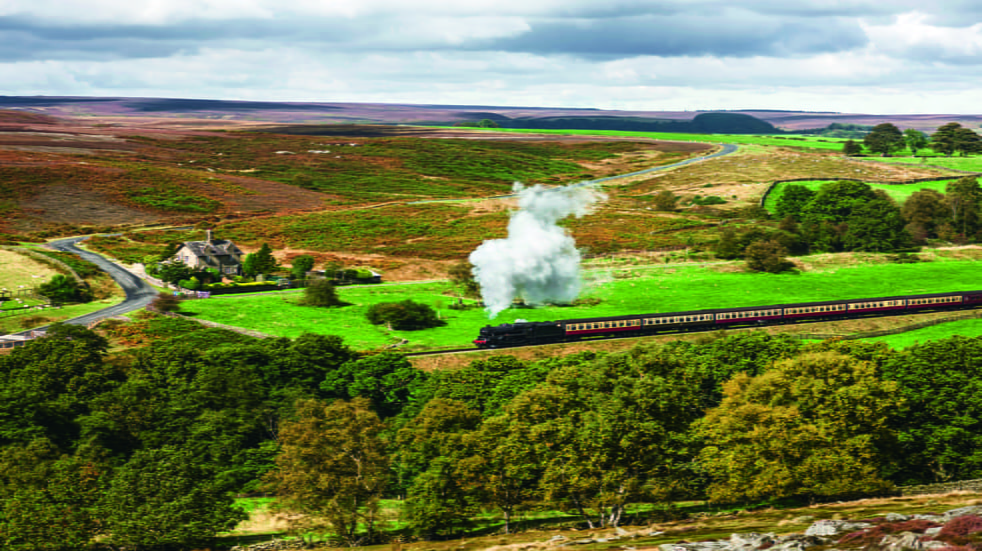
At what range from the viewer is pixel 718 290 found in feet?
400

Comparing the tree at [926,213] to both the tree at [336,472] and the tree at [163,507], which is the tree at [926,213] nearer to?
the tree at [336,472]

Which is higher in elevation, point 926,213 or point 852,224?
point 926,213

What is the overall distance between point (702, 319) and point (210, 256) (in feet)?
244

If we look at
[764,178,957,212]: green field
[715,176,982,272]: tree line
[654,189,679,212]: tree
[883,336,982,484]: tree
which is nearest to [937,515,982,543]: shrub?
[883,336,982,484]: tree

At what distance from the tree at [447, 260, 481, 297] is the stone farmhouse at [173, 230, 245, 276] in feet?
119

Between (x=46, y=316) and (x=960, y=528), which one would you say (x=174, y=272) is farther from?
(x=960, y=528)

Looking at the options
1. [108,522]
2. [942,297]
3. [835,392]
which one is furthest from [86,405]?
[942,297]

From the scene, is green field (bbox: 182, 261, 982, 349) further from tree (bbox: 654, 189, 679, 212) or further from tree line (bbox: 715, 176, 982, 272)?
tree (bbox: 654, 189, 679, 212)

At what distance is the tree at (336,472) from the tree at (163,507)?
4036 mm

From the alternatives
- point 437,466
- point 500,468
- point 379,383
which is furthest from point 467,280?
point 437,466

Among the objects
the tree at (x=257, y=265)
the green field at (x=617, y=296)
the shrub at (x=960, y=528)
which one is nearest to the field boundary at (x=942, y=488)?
the shrub at (x=960, y=528)

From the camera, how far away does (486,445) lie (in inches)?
1982

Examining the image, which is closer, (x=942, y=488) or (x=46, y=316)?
(x=942, y=488)

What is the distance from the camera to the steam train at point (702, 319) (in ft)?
270
